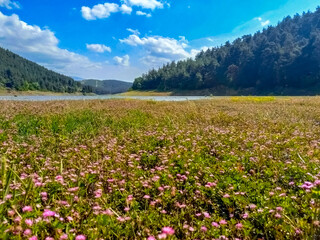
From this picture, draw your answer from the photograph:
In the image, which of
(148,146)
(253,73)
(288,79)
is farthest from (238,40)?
Result: (148,146)

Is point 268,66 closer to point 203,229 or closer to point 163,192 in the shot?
point 163,192

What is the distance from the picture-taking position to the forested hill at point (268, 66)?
105 meters

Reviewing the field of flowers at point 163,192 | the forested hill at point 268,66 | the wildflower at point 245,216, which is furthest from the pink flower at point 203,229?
the forested hill at point 268,66

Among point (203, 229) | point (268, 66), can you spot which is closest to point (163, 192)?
point (203, 229)

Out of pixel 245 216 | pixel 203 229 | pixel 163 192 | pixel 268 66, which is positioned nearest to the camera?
pixel 203 229

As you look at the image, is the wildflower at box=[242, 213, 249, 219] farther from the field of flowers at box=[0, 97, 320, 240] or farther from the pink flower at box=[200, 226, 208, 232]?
the pink flower at box=[200, 226, 208, 232]

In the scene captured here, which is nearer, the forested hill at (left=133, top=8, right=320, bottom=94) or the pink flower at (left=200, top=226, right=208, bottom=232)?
the pink flower at (left=200, top=226, right=208, bottom=232)

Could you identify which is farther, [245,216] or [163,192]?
[163,192]

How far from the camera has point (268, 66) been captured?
115m

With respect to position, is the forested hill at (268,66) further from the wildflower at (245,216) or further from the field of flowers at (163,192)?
the wildflower at (245,216)

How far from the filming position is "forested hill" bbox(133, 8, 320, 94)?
105 meters

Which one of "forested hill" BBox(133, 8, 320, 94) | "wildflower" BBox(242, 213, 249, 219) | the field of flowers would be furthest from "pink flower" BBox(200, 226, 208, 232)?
"forested hill" BBox(133, 8, 320, 94)

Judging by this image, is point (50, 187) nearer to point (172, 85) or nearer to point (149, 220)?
point (149, 220)

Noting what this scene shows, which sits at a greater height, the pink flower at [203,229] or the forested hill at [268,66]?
the forested hill at [268,66]
